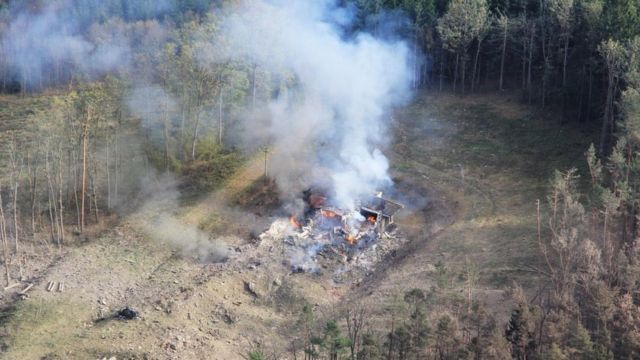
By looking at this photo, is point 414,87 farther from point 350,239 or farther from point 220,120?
point 350,239

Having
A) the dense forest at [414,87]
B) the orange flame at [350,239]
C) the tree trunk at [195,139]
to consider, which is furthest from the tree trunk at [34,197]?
the orange flame at [350,239]

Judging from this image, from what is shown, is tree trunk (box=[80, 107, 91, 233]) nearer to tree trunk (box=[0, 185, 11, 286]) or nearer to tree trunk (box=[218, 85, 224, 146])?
tree trunk (box=[0, 185, 11, 286])

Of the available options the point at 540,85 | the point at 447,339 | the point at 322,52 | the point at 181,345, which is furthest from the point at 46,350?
the point at 540,85

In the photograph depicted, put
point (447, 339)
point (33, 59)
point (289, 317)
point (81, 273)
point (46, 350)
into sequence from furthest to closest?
point (33, 59) → point (81, 273) → point (289, 317) → point (46, 350) → point (447, 339)

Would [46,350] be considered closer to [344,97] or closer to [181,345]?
[181,345]

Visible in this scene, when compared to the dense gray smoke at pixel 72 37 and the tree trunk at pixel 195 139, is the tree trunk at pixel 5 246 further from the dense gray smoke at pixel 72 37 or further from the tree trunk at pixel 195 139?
the dense gray smoke at pixel 72 37

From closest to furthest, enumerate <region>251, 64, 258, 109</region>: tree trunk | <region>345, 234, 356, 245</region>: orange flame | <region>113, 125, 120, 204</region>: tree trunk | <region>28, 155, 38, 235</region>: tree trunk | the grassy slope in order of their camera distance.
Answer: the grassy slope
<region>345, 234, 356, 245</region>: orange flame
<region>28, 155, 38, 235</region>: tree trunk
<region>113, 125, 120, 204</region>: tree trunk
<region>251, 64, 258, 109</region>: tree trunk

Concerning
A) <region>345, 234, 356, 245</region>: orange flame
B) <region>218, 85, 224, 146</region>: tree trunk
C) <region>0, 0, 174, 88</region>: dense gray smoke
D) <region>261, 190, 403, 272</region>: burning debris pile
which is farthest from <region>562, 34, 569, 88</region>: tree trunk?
<region>0, 0, 174, 88</region>: dense gray smoke
